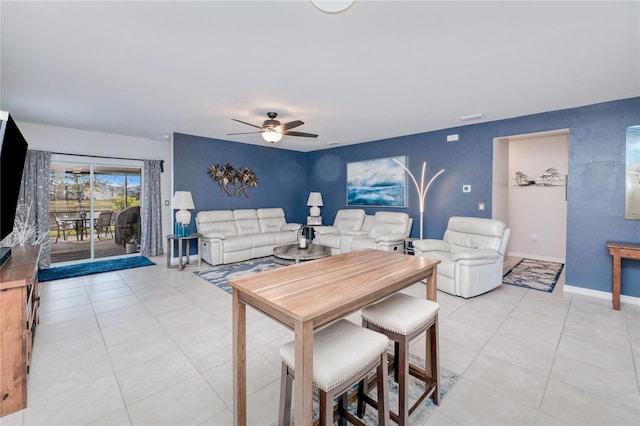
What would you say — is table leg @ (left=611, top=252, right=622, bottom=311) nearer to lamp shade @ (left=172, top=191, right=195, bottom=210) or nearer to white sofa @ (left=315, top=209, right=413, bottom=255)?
white sofa @ (left=315, top=209, right=413, bottom=255)

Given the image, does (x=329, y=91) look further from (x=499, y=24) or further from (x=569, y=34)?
(x=569, y=34)

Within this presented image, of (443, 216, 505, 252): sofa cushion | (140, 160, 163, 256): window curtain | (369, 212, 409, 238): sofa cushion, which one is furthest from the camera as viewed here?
(140, 160, 163, 256): window curtain

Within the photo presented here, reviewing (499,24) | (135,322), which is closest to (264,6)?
(499,24)

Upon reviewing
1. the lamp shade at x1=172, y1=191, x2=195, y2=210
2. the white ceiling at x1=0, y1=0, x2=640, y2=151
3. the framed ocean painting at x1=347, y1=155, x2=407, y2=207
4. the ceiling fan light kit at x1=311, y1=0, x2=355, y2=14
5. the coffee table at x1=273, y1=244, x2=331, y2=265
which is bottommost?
the coffee table at x1=273, y1=244, x2=331, y2=265

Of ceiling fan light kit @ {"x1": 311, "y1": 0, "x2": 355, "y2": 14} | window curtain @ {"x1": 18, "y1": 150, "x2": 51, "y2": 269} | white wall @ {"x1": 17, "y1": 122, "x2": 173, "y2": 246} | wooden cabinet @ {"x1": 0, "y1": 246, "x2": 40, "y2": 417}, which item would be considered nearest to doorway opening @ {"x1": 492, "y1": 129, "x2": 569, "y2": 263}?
ceiling fan light kit @ {"x1": 311, "y1": 0, "x2": 355, "y2": 14}

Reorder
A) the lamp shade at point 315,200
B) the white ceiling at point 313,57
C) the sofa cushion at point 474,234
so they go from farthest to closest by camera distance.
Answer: the lamp shade at point 315,200
the sofa cushion at point 474,234
the white ceiling at point 313,57

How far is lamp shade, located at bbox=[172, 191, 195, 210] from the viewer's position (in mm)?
5047

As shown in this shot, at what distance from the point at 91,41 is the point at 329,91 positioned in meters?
2.16

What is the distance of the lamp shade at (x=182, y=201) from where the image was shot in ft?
16.6

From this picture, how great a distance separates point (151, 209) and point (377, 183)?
15.8 ft

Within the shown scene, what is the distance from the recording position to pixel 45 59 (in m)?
2.50

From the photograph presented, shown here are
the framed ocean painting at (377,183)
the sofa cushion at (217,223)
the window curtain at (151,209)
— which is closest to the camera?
the sofa cushion at (217,223)

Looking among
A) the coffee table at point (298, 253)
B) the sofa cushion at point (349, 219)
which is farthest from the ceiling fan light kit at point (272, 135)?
the sofa cushion at point (349, 219)

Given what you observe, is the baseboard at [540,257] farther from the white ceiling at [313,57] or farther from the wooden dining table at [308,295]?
the wooden dining table at [308,295]
